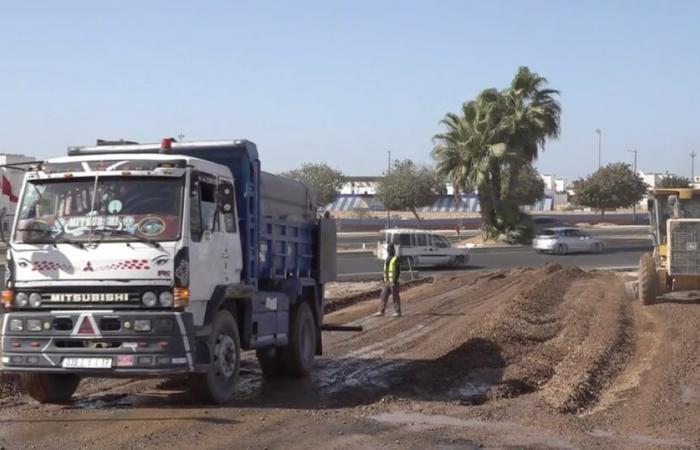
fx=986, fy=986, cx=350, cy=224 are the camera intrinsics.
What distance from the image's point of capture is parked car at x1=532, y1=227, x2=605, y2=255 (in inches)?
2045

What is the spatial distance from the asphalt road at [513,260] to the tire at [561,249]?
455 millimetres

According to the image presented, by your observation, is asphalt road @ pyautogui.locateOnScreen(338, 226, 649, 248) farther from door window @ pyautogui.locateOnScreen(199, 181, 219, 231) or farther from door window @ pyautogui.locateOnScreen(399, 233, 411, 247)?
door window @ pyautogui.locateOnScreen(199, 181, 219, 231)

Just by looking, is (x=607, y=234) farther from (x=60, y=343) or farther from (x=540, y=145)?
(x=60, y=343)

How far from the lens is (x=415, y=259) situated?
41562 mm

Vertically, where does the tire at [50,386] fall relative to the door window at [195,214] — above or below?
below

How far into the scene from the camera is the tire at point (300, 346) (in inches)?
525

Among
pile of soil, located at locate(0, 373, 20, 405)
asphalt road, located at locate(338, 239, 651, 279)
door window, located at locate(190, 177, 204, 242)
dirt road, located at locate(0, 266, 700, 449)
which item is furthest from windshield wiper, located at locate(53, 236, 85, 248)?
asphalt road, located at locate(338, 239, 651, 279)

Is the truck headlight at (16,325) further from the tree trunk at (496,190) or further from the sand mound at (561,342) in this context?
the tree trunk at (496,190)

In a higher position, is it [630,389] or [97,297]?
[97,297]

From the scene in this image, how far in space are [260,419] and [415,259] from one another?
1252 inches

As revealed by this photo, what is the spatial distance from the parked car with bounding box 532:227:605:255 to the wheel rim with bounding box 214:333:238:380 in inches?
1671

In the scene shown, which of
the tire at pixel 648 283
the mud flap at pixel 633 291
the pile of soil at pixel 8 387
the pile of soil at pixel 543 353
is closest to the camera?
the pile of soil at pixel 8 387

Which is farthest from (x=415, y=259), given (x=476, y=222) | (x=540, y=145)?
(x=476, y=222)

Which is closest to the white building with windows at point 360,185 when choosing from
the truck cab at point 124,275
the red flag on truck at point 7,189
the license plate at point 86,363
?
the red flag on truck at point 7,189
